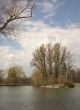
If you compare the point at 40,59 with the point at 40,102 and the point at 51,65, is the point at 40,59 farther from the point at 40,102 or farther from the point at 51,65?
the point at 40,102

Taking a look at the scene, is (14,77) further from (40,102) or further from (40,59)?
(40,102)

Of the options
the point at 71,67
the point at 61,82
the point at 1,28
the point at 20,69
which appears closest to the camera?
the point at 1,28

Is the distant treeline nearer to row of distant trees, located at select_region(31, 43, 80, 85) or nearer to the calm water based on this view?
row of distant trees, located at select_region(31, 43, 80, 85)

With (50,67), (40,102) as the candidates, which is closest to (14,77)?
(50,67)

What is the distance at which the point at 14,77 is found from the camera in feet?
230

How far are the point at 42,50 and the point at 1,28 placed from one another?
134 ft

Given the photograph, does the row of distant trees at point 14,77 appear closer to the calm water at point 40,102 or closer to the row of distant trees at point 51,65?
the row of distant trees at point 51,65

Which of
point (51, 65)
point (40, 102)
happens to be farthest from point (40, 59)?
point (40, 102)

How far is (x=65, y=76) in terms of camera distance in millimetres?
54812

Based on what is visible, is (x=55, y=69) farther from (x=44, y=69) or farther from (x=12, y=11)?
(x=12, y=11)

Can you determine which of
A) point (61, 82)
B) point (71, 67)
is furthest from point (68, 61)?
point (61, 82)

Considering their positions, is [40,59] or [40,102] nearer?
[40,102]

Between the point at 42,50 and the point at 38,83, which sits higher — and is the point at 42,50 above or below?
above

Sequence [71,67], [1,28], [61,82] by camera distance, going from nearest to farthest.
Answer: [1,28] → [61,82] → [71,67]
